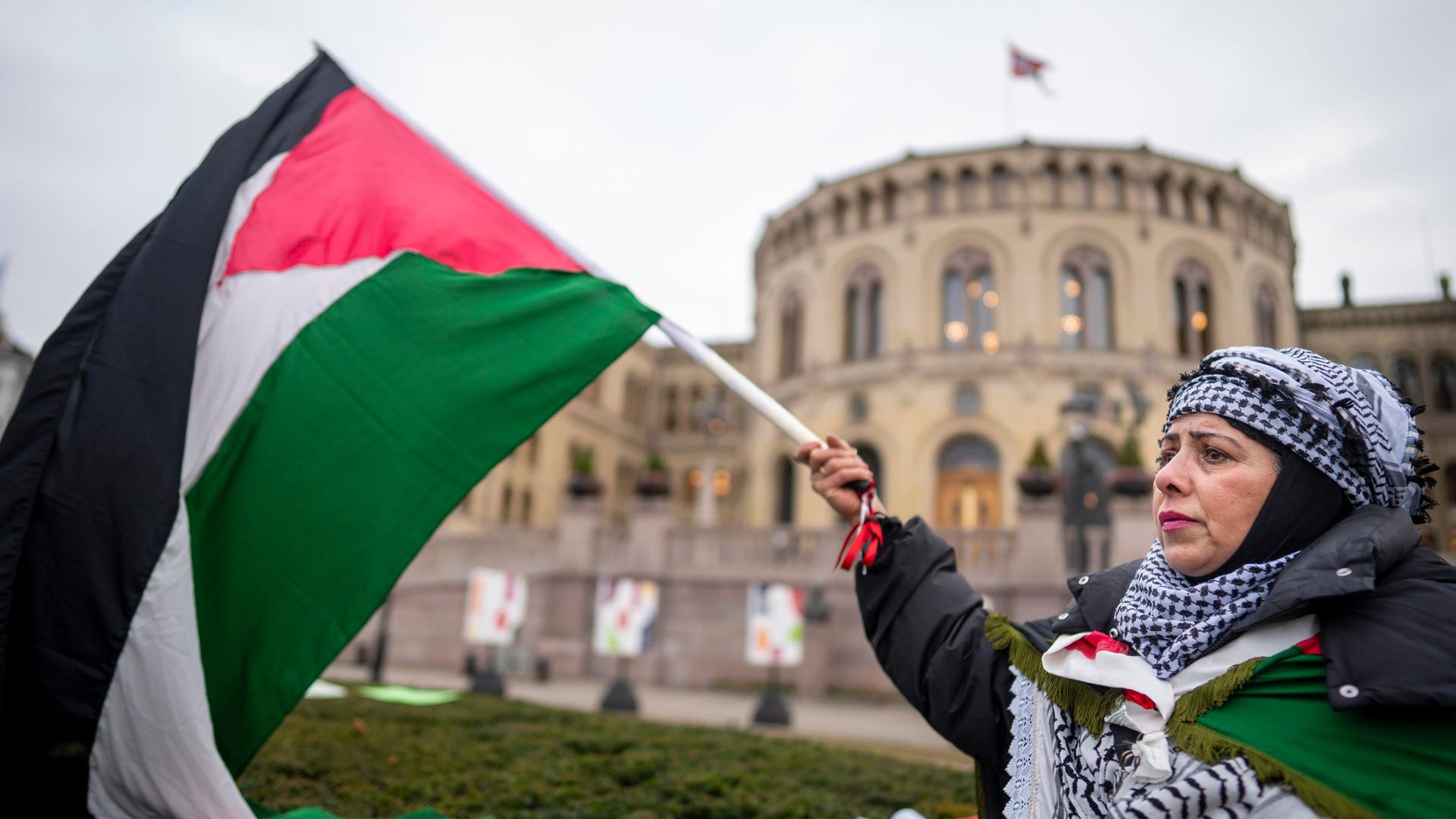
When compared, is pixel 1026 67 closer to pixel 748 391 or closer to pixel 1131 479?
pixel 1131 479

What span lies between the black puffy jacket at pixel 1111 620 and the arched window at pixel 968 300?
101 feet

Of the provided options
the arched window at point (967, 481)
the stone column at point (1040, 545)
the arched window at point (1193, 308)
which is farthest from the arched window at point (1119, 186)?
the stone column at point (1040, 545)

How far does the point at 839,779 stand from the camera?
5.79m

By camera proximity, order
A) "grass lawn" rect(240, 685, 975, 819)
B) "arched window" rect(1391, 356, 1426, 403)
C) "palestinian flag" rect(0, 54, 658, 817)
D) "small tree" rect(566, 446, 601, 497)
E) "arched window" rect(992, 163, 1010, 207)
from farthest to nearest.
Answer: "arched window" rect(1391, 356, 1426, 403)
"arched window" rect(992, 163, 1010, 207)
"small tree" rect(566, 446, 601, 497)
"grass lawn" rect(240, 685, 975, 819)
"palestinian flag" rect(0, 54, 658, 817)

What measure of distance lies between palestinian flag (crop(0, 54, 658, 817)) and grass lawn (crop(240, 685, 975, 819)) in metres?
1.61

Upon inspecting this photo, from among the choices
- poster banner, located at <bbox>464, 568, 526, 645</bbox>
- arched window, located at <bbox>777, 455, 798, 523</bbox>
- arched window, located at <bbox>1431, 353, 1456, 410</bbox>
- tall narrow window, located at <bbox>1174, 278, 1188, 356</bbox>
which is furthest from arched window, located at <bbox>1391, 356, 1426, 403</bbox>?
poster banner, located at <bbox>464, 568, 526, 645</bbox>

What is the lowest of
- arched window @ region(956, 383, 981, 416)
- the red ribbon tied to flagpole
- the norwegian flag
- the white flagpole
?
the red ribbon tied to flagpole

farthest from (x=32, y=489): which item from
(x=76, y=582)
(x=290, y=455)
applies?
(x=290, y=455)

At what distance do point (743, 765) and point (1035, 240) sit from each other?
A: 29.9 metres

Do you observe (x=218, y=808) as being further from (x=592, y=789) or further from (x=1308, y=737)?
(x=1308, y=737)

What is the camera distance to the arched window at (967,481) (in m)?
31.2

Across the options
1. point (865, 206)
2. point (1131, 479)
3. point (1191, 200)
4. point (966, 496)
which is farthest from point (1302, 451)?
point (1191, 200)

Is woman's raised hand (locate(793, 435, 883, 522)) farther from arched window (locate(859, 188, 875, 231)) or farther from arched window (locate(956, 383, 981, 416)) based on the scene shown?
arched window (locate(859, 188, 875, 231))

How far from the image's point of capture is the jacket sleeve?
8.16 ft
